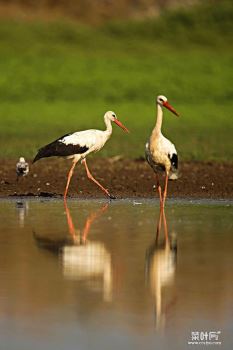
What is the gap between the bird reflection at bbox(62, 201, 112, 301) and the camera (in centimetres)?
971

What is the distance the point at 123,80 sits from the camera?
41281 millimetres

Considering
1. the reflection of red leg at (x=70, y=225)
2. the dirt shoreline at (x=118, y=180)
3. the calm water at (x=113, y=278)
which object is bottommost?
the calm water at (x=113, y=278)

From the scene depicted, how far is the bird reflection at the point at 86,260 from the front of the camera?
9711mm

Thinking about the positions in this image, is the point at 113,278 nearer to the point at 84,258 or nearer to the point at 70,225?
the point at 84,258

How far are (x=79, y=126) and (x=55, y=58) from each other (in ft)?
51.4

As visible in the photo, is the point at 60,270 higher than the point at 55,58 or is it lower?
lower

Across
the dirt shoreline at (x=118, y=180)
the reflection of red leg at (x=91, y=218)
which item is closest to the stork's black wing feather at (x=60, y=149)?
the dirt shoreline at (x=118, y=180)

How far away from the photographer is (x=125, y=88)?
40.0m

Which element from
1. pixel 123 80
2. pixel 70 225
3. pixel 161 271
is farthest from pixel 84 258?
pixel 123 80

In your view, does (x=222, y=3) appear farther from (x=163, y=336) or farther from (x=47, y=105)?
(x=163, y=336)

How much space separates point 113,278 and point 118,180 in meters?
7.86

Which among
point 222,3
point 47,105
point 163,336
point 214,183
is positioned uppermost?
point 222,3

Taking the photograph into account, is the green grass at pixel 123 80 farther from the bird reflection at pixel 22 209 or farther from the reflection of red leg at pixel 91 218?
the reflection of red leg at pixel 91 218

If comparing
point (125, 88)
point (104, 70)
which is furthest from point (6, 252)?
point (104, 70)
